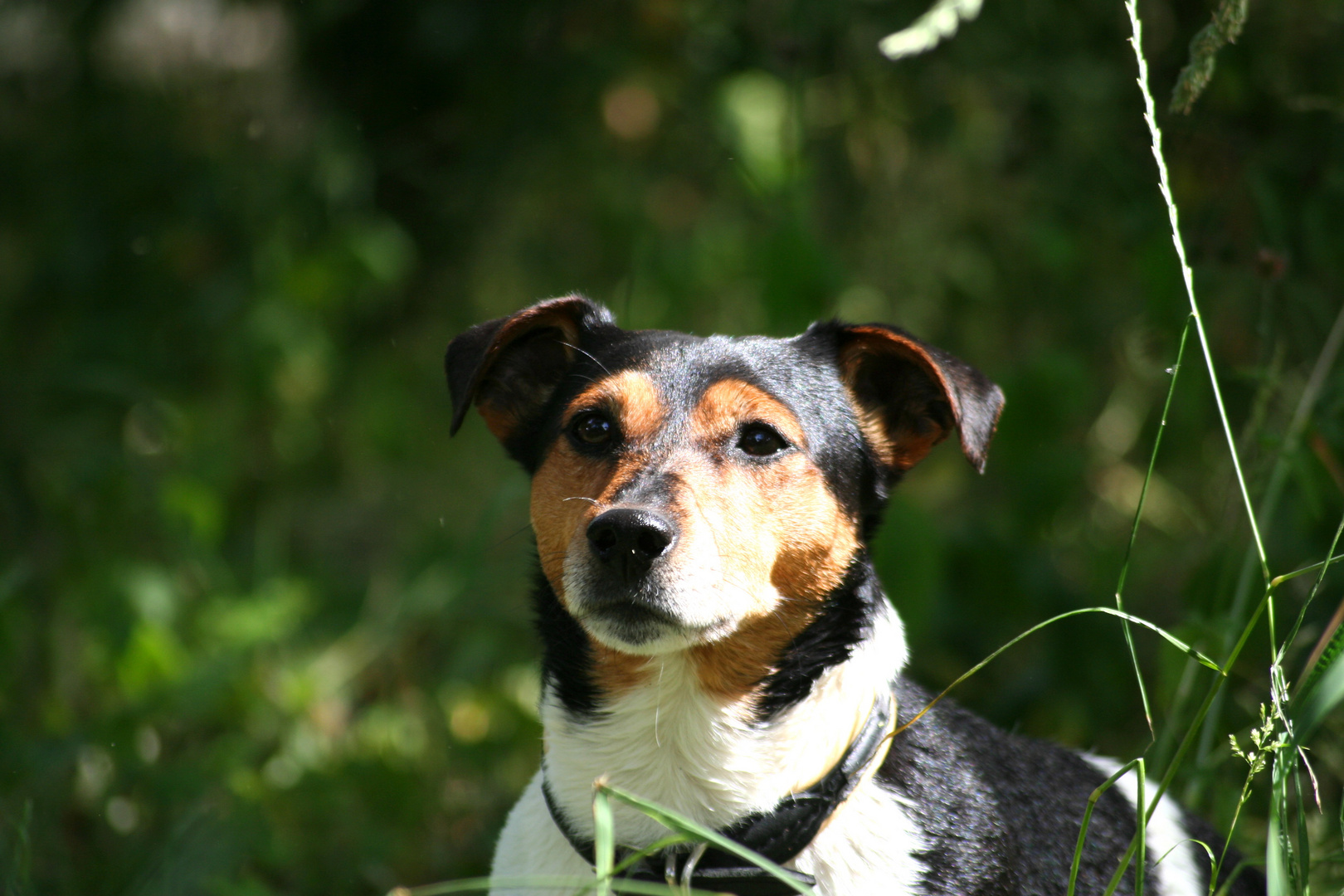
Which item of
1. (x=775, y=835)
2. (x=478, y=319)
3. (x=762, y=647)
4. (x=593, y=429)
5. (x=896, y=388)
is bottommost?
(x=478, y=319)

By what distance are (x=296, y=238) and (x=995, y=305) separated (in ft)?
10.1

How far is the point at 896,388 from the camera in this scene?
2.83 m

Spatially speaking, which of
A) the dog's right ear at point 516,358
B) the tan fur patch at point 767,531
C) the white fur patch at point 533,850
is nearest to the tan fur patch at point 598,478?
the tan fur patch at point 767,531

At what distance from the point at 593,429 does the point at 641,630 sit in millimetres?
499

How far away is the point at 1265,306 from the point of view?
3244 millimetres

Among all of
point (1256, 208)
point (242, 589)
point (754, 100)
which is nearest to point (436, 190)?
point (754, 100)

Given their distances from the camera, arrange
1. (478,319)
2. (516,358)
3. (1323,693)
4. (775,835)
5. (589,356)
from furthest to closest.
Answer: (478,319), (516,358), (589,356), (775,835), (1323,693)

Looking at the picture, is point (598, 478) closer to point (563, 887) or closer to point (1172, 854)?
point (563, 887)

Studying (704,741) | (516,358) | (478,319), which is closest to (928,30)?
(516,358)

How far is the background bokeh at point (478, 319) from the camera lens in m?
3.57

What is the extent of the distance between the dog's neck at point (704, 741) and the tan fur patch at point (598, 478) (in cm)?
6

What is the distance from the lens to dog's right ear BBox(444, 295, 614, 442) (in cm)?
262

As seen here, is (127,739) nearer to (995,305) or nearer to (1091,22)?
(995,305)

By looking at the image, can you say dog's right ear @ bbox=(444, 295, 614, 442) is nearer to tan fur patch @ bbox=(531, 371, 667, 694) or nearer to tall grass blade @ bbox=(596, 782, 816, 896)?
tan fur patch @ bbox=(531, 371, 667, 694)
